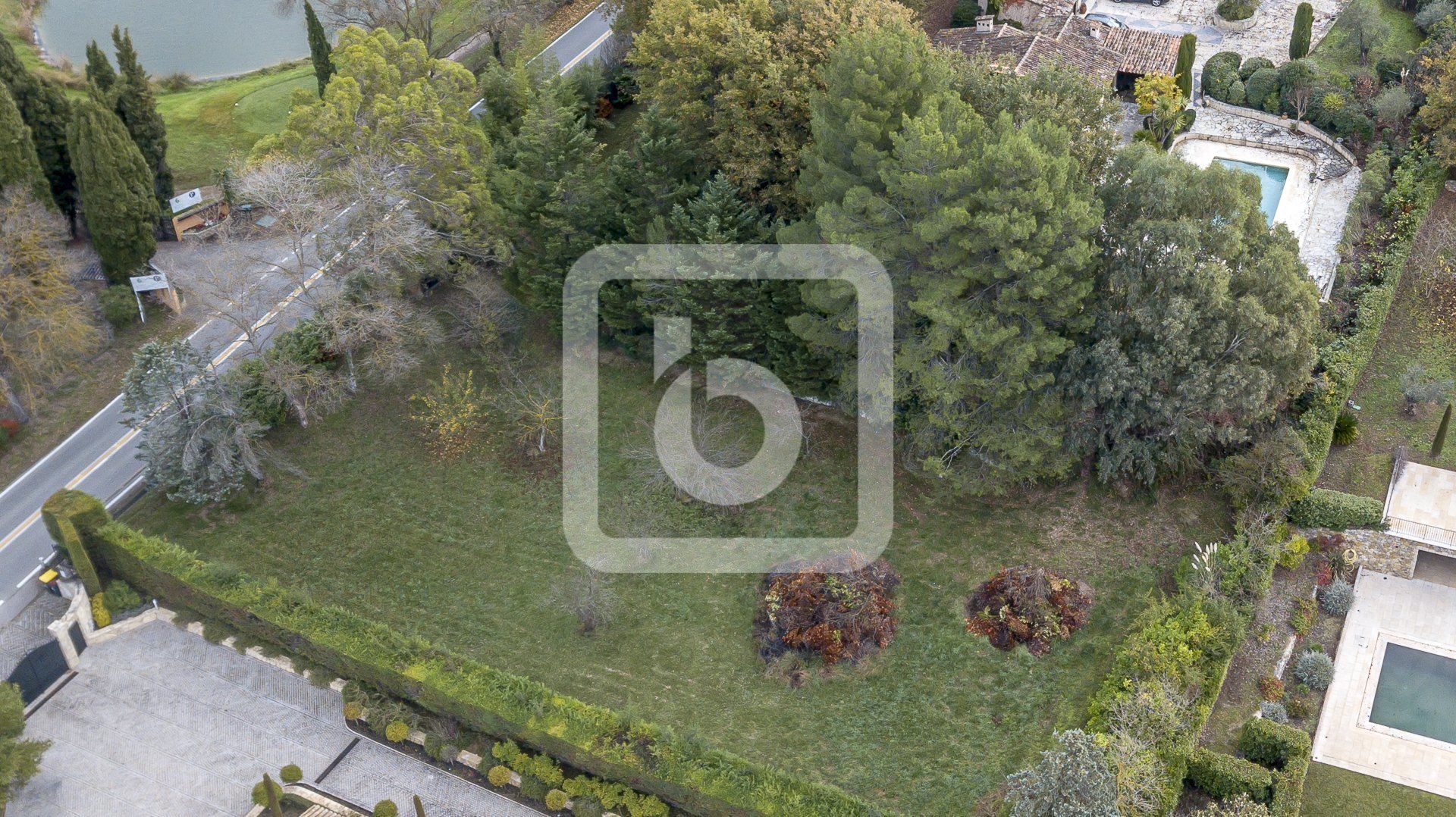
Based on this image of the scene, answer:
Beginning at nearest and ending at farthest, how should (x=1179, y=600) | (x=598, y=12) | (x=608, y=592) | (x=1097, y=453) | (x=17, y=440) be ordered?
(x=1179, y=600)
(x=608, y=592)
(x=1097, y=453)
(x=17, y=440)
(x=598, y=12)

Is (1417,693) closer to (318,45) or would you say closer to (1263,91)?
(1263,91)

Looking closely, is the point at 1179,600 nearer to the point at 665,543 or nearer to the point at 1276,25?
the point at 665,543

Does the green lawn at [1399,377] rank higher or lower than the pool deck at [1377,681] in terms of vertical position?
higher

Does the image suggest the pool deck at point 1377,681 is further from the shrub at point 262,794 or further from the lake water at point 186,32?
the lake water at point 186,32

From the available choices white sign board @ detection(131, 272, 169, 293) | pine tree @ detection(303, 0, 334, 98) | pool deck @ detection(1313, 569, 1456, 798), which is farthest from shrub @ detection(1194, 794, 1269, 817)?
pine tree @ detection(303, 0, 334, 98)

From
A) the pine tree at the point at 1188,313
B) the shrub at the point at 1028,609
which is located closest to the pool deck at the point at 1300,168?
the pine tree at the point at 1188,313

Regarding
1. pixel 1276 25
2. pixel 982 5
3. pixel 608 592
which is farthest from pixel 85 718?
pixel 1276 25

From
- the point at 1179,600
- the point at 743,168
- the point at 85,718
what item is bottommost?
the point at 85,718
